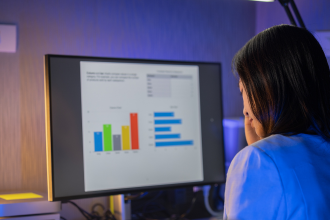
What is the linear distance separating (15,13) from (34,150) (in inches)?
16.9

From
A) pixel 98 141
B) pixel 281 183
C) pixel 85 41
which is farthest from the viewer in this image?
pixel 85 41

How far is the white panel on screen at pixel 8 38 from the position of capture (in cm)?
91

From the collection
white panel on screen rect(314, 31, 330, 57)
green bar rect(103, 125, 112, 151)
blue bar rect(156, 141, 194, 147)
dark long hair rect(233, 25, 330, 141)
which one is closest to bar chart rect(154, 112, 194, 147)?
blue bar rect(156, 141, 194, 147)

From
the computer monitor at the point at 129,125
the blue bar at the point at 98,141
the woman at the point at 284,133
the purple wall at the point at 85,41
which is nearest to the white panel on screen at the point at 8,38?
the purple wall at the point at 85,41

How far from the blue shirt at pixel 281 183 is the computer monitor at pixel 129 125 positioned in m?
0.44

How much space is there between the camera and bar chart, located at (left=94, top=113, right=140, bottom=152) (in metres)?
0.84

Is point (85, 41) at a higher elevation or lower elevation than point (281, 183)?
higher

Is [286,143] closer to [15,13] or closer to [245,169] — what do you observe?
[245,169]

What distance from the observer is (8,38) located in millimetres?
919

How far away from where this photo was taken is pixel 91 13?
103 cm

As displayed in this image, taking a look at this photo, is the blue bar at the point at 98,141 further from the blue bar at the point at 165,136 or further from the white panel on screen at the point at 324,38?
the white panel on screen at the point at 324,38

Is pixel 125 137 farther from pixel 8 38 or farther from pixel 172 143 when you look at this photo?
pixel 8 38

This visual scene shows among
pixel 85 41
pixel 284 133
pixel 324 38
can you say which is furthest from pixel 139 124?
pixel 324 38

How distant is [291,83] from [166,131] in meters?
0.47
